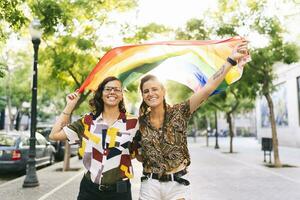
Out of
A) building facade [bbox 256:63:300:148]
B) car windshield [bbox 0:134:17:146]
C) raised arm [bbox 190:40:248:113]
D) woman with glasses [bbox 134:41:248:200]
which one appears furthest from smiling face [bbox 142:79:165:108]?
building facade [bbox 256:63:300:148]

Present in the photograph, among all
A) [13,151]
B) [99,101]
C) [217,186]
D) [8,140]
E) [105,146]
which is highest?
[99,101]

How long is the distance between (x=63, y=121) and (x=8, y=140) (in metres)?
11.8

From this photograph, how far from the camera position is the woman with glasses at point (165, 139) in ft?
11.6

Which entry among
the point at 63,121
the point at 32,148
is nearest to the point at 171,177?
the point at 63,121

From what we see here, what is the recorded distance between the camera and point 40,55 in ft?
53.9

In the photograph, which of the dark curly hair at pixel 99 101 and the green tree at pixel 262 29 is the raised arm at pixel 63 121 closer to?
→ the dark curly hair at pixel 99 101

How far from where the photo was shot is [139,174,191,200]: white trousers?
139 inches

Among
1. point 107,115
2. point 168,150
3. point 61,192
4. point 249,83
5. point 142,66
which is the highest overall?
point 249,83

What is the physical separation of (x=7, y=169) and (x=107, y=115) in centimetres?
1158

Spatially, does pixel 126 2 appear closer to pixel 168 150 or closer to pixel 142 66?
pixel 142 66

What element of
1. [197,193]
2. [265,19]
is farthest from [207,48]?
[265,19]

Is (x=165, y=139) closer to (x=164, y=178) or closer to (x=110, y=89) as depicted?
(x=164, y=178)

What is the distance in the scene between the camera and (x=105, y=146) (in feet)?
11.3

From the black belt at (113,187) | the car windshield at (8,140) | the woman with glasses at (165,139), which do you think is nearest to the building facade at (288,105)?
the car windshield at (8,140)
